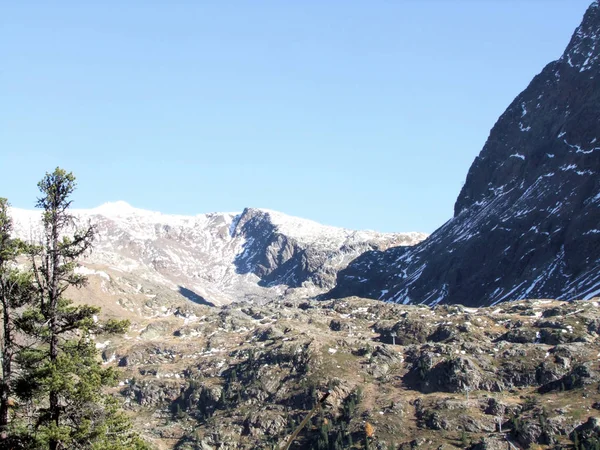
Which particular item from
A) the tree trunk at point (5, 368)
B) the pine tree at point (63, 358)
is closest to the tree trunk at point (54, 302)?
the pine tree at point (63, 358)

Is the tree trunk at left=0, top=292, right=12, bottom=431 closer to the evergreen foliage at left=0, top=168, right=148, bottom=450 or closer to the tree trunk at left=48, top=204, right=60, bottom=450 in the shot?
the evergreen foliage at left=0, top=168, right=148, bottom=450

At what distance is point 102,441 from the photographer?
35281 millimetres

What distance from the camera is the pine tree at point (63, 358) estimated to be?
34.5m

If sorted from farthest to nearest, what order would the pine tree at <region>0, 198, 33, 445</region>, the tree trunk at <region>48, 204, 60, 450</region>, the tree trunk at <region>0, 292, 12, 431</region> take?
the tree trunk at <region>48, 204, 60, 450</region> → the pine tree at <region>0, 198, 33, 445</region> → the tree trunk at <region>0, 292, 12, 431</region>

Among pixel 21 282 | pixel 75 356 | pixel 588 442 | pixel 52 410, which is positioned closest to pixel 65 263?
pixel 21 282

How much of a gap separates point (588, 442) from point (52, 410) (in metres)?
182

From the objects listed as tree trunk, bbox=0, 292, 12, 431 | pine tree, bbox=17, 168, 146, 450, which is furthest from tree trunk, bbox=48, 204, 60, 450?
tree trunk, bbox=0, 292, 12, 431

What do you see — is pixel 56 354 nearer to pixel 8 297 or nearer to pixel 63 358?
pixel 63 358

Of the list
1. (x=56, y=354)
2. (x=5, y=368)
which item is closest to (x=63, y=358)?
(x=56, y=354)

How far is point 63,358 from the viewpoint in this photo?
34.8 metres

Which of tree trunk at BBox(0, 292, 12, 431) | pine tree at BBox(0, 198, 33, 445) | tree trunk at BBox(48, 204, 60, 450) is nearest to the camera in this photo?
tree trunk at BBox(0, 292, 12, 431)

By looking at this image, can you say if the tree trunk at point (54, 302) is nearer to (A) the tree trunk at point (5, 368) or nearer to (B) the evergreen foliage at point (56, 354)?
(B) the evergreen foliage at point (56, 354)

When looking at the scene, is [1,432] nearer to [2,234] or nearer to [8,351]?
[8,351]

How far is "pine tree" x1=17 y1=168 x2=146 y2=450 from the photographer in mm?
34500
